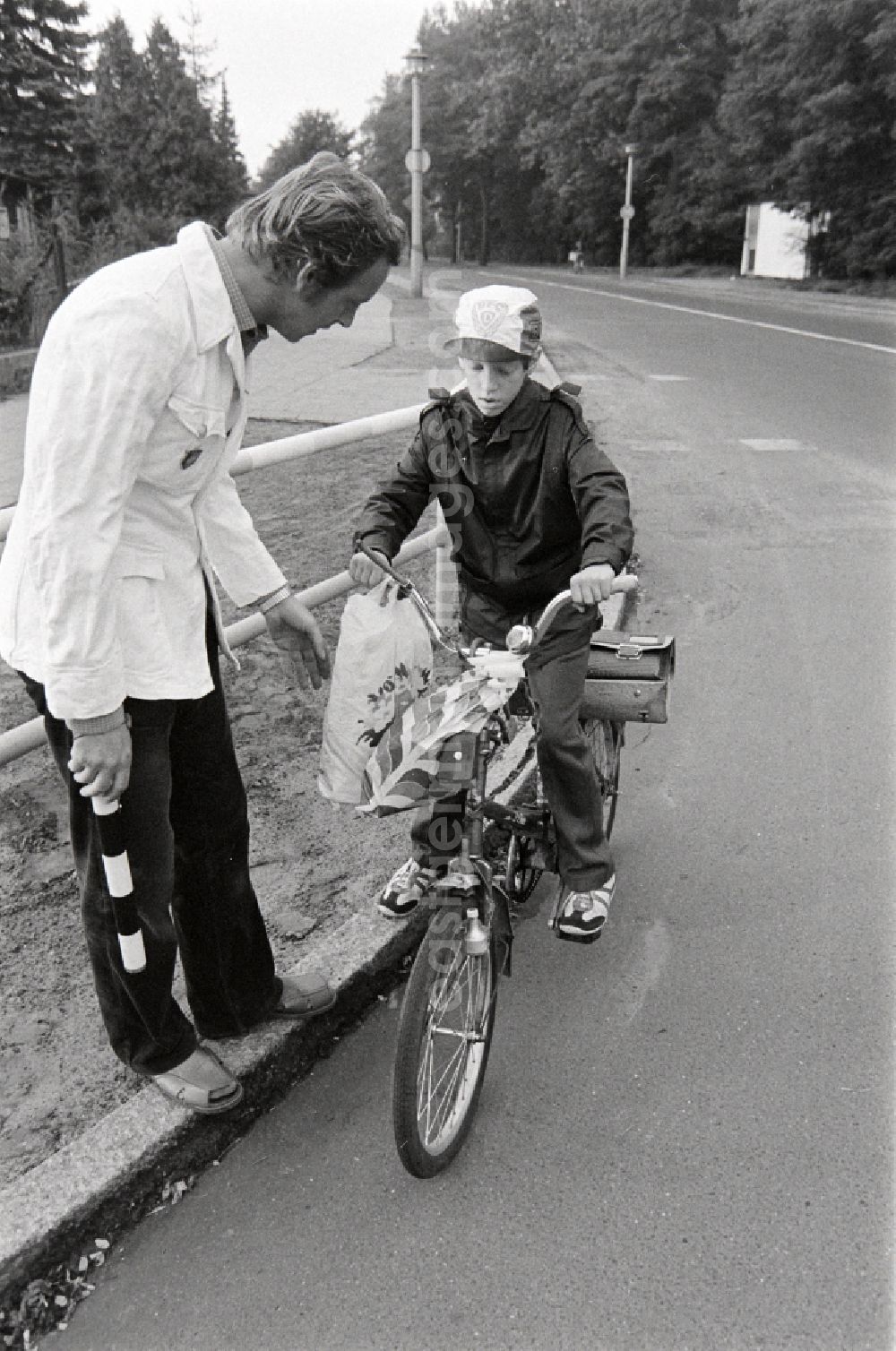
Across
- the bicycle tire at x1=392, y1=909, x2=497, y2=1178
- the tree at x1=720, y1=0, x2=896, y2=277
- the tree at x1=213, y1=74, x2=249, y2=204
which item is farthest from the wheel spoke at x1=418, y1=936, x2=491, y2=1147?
the tree at x1=720, y1=0, x2=896, y2=277

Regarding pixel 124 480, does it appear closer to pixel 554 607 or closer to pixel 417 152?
pixel 554 607

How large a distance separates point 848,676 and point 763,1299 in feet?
11.7

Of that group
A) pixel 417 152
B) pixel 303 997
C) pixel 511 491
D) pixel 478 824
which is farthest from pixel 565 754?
pixel 417 152

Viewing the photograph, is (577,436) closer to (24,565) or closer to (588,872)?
(588,872)

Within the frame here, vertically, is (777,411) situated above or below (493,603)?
below

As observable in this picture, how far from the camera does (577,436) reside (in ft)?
9.98

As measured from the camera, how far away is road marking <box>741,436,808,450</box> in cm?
1069

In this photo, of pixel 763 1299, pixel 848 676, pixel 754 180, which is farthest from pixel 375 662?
pixel 754 180

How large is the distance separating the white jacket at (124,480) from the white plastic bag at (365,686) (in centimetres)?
35

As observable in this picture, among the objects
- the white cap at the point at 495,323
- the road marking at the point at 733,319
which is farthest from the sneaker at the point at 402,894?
the road marking at the point at 733,319

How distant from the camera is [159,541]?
2215 mm

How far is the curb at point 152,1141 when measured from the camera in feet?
7.64

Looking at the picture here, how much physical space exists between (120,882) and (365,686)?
0.66 metres

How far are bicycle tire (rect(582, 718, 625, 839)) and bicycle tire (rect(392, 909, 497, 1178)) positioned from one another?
0.84m
